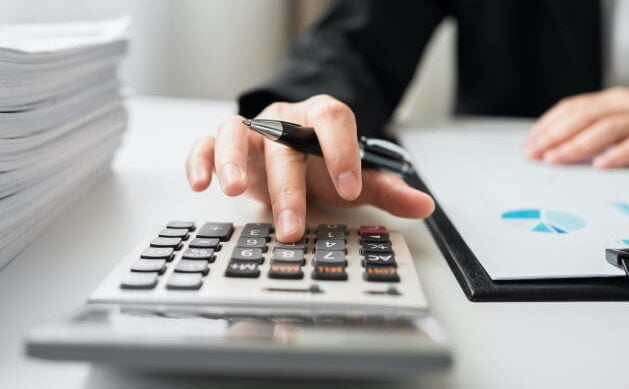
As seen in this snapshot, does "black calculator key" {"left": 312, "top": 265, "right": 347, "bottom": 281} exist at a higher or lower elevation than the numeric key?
lower

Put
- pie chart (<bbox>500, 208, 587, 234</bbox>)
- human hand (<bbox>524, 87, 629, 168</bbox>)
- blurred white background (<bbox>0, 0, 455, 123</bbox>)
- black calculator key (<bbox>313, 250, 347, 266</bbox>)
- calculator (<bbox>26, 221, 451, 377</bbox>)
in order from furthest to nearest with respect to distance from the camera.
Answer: blurred white background (<bbox>0, 0, 455, 123</bbox>) → human hand (<bbox>524, 87, 629, 168</bbox>) → pie chart (<bbox>500, 208, 587, 234</bbox>) → black calculator key (<bbox>313, 250, 347, 266</bbox>) → calculator (<bbox>26, 221, 451, 377</bbox>)

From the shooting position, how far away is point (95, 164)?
21.8 inches

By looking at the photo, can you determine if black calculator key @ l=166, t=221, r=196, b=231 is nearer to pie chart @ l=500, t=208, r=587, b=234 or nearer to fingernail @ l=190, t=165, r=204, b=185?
fingernail @ l=190, t=165, r=204, b=185

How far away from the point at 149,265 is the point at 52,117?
0.62 feet

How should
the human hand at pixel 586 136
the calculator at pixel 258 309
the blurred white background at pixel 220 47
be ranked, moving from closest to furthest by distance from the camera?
the calculator at pixel 258 309 < the human hand at pixel 586 136 < the blurred white background at pixel 220 47

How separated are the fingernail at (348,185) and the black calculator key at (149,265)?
12 centimetres

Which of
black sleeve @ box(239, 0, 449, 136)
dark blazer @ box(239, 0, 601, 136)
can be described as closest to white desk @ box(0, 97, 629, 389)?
black sleeve @ box(239, 0, 449, 136)

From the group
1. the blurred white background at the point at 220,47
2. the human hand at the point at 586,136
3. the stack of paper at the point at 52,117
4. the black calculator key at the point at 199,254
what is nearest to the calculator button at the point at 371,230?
the black calculator key at the point at 199,254

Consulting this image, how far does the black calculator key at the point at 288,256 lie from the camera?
0.33 metres

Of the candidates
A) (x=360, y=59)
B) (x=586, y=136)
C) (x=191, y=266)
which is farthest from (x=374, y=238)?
(x=360, y=59)

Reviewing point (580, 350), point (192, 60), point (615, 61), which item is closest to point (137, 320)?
point (580, 350)

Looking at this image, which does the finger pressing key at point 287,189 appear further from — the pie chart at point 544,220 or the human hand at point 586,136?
the human hand at point 586,136

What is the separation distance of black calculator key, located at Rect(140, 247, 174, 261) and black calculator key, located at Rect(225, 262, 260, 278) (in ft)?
0.13

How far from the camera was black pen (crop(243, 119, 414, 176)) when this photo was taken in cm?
40
